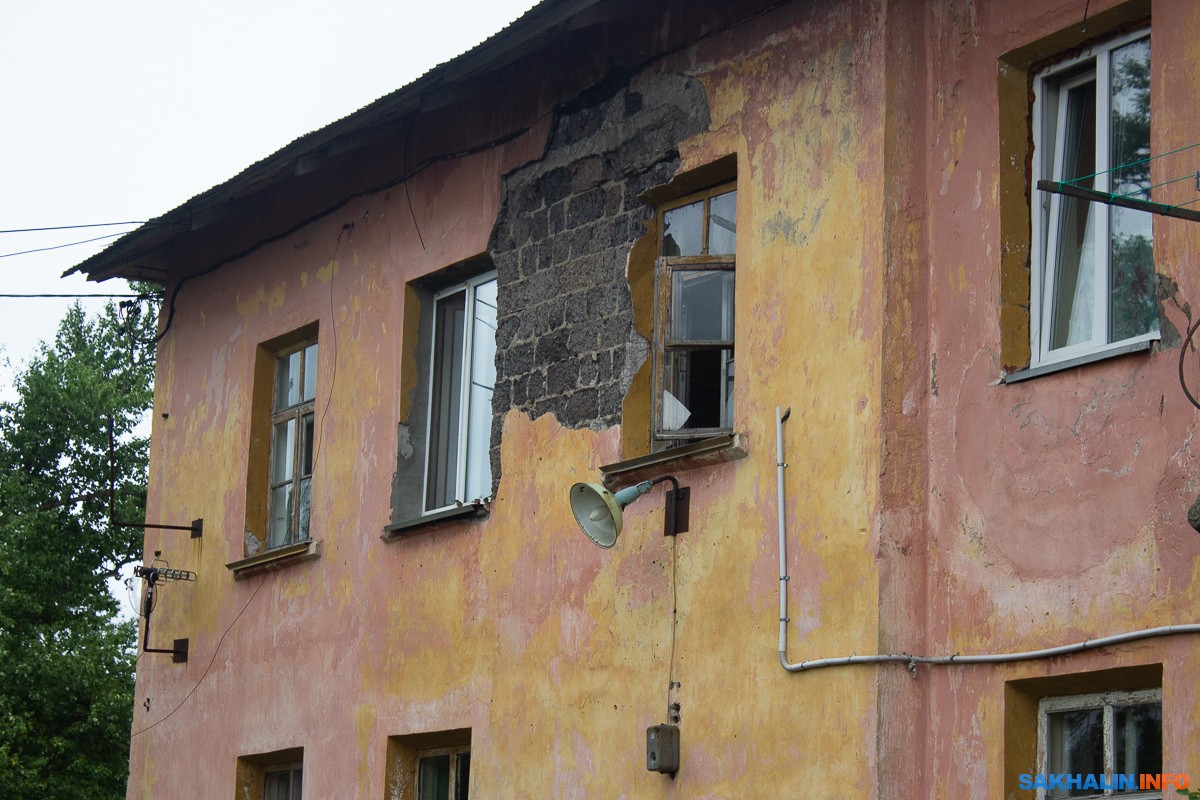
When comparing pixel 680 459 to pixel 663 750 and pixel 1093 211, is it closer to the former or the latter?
pixel 663 750

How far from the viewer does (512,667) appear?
9.96 metres

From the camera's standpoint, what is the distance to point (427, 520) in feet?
35.2

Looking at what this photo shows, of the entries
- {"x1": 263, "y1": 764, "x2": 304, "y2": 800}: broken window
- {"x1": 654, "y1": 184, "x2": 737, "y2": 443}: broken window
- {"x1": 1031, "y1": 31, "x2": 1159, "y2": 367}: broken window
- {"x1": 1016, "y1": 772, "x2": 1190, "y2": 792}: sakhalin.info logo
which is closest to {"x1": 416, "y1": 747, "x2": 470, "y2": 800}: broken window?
{"x1": 263, "y1": 764, "x2": 304, "y2": 800}: broken window

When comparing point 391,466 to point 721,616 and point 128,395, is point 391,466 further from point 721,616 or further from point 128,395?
point 128,395

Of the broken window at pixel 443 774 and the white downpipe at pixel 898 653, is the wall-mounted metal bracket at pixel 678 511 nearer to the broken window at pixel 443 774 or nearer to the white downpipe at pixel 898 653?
the white downpipe at pixel 898 653

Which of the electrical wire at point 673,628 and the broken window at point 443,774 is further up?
the electrical wire at point 673,628

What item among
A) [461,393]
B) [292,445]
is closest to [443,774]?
[461,393]

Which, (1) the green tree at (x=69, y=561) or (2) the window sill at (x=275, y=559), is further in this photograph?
(1) the green tree at (x=69, y=561)

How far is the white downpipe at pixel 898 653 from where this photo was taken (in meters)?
6.93

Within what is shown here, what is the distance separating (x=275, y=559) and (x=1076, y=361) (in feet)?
20.7

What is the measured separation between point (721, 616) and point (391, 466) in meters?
3.28

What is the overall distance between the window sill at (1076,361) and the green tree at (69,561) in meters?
18.5

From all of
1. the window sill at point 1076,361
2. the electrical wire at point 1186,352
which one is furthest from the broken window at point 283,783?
the electrical wire at point 1186,352

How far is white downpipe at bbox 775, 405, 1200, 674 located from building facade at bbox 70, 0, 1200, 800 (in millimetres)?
24
